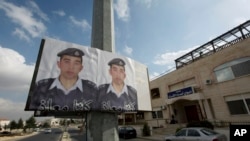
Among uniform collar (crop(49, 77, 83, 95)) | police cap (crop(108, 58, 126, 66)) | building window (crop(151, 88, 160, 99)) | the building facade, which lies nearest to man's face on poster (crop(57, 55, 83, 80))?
uniform collar (crop(49, 77, 83, 95))

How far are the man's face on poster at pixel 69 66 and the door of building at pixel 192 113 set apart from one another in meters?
20.1

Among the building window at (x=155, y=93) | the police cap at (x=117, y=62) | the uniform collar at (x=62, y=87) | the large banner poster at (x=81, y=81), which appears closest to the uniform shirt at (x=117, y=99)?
the large banner poster at (x=81, y=81)

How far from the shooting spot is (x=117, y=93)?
4629mm

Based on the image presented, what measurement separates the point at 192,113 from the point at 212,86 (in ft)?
16.7

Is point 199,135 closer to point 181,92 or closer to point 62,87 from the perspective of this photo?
point 62,87

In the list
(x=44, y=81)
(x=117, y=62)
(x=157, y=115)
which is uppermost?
(x=117, y=62)

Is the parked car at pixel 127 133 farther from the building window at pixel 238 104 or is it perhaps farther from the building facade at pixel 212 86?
the building window at pixel 238 104

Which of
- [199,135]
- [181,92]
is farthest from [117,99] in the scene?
[181,92]

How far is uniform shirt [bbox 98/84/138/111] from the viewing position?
4.25 meters

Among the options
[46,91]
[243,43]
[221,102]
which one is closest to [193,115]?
[221,102]

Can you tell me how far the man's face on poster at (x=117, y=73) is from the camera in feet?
15.4

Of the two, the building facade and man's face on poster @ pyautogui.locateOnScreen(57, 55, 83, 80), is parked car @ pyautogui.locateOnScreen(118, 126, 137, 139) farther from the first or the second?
man's face on poster @ pyautogui.locateOnScreen(57, 55, 83, 80)

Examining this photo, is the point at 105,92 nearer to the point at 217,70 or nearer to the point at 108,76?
the point at 108,76

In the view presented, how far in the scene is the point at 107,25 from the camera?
514 centimetres
